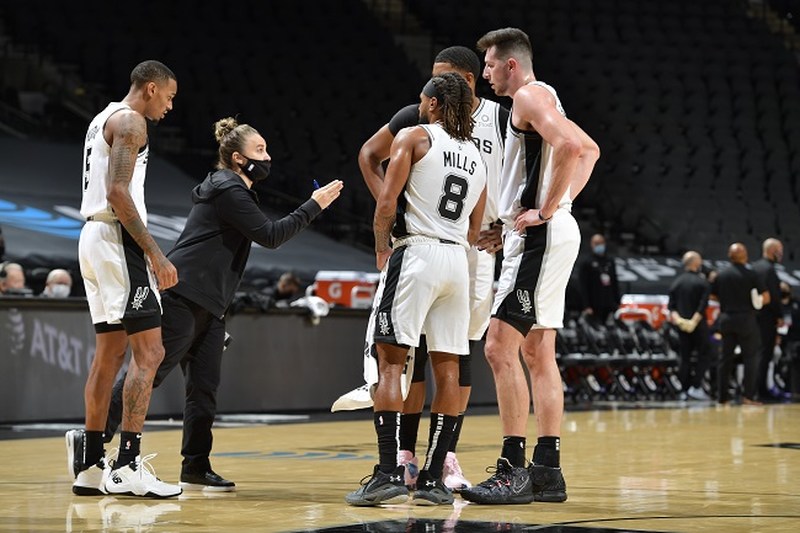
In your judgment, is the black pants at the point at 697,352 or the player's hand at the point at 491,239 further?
the black pants at the point at 697,352

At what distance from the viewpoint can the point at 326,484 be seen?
6535 millimetres

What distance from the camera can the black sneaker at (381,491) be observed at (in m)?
5.53

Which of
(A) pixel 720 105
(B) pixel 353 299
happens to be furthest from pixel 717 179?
(B) pixel 353 299

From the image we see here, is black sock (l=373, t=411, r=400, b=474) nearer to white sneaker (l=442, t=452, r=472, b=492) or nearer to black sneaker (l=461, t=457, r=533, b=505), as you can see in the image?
black sneaker (l=461, t=457, r=533, b=505)

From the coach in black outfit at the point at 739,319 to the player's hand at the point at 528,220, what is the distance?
971 cm

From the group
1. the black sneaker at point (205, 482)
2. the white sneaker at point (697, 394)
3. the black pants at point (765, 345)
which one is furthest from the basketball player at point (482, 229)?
the black pants at point (765, 345)

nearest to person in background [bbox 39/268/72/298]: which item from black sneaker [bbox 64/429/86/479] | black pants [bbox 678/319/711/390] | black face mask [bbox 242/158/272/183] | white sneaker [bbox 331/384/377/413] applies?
black face mask [bbox 242/158/272/183]

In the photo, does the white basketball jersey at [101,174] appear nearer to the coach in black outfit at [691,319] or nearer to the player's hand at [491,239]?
the player's hand at [491,239]

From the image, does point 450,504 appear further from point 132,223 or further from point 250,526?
point 132,223

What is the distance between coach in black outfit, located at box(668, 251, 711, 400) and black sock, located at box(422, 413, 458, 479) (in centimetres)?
1035

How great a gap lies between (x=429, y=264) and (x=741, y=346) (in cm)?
1037

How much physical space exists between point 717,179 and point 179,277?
18.7m

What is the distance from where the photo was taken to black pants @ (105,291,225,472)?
6.26 meters

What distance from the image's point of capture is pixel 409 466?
6125 millimetres
